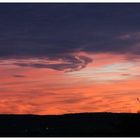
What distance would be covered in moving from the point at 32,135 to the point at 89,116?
331 cm

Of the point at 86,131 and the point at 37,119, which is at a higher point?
the point at 37,119

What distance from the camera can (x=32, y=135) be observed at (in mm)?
12617

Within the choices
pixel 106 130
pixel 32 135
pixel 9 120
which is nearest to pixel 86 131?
pixel 106 130

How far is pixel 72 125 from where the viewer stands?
47.7 feet

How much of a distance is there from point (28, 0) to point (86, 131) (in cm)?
321

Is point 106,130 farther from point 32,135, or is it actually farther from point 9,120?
point 9,120

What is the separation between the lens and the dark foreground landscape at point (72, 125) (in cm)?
1273

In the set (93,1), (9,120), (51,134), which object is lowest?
(51,134)

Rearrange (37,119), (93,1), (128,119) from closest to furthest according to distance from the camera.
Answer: (93,1) < (128,119) < (37,119)

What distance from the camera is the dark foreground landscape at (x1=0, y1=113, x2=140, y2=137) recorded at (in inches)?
501

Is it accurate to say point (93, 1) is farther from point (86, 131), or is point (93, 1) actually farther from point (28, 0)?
point (86, 131)

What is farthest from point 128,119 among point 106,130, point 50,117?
point 50,117

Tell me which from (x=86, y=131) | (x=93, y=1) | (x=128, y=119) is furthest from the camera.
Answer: (x=128, y=119)

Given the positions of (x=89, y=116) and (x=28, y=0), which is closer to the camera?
(x=28, y=0)
